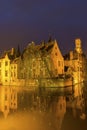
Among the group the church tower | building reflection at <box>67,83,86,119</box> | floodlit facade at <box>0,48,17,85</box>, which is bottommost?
building reflection at <box>67,83,86,119</box>

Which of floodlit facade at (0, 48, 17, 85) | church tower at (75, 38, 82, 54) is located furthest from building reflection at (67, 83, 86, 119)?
church tower at (75, 38, 82, 54)

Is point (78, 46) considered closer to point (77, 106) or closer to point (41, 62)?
point (41, 62)

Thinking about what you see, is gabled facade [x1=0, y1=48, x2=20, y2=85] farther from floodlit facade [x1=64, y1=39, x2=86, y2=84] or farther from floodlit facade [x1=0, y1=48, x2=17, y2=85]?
floodlit facade [x1=64, y1=39, x2=86, y2=84]

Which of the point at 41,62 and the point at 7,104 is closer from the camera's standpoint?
the point at 7,104

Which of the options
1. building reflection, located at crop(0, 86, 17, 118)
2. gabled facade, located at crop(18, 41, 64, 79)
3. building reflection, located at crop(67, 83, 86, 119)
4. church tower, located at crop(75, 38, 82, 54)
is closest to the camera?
building reflection, located at crop(67, 83, 86, 119)

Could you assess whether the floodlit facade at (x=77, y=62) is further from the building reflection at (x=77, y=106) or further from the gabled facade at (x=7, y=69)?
the building reflection at (x=77, y=106)

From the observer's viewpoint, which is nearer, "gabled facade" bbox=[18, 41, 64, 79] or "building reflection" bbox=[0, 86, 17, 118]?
"building reflection" bbox=[0, 86, 17, 118]

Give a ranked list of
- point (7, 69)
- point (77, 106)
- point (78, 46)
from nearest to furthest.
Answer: point (77, 106) → point (7, 69) → point (78, 46)

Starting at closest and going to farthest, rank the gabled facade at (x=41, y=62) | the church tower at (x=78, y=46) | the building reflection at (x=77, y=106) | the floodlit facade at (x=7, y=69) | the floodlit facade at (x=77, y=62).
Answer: the building reflection at (x=77, y=106) < the gabled facade at (x=41, y=62) < the floodlit facade at (x=7, y=69) < the floodlit facade at (x=77, y=62) < the church tower at (x=78, y=46)

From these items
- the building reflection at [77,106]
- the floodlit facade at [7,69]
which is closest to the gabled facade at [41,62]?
the floodlit facade at [7,69]

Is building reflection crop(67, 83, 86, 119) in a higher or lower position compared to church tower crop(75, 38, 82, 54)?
lower

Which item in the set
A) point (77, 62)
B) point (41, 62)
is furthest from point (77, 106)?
point (77, 62)

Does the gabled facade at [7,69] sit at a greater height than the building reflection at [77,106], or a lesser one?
greater

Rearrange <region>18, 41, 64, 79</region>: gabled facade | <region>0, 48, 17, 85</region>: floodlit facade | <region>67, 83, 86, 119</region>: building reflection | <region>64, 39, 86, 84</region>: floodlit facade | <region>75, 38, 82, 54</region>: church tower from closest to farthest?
<region>67, 83, 86, 119</region>: building reflection, <region>18, 41, 64, 79</region>: gabled facade, <region>0, 48, 17, 85</region>: floodlit facade, <region>64, 39, 86, 84</region>: floodlit facade, <region>75, 38, 82, 54</region>: church tower
